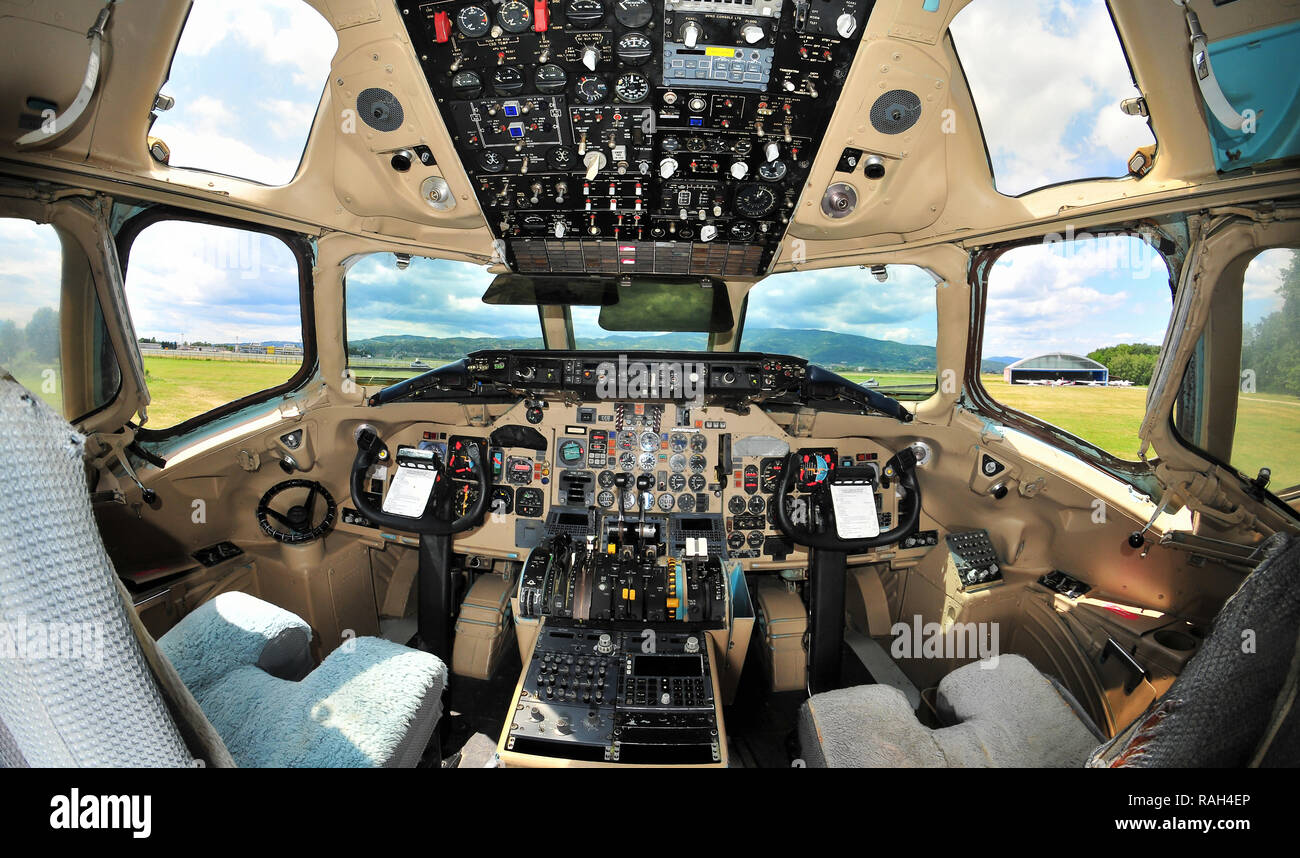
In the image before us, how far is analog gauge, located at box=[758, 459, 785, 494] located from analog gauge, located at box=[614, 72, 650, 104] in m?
2.01

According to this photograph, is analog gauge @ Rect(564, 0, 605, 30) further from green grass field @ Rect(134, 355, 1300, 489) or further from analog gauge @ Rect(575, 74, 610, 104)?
green grass field @ Rect(134, 355, 1300, 489)

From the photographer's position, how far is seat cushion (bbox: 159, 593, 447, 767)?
3.44ft

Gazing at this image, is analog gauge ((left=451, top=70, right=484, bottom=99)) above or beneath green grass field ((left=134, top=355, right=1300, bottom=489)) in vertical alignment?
above

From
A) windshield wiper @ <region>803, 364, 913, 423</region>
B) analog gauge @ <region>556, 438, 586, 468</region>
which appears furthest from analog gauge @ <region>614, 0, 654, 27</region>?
analog gauge @ <region>556, 438, 586, 468</region>

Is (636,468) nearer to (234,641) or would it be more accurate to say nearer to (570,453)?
(570,453)

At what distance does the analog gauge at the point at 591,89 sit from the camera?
2.01m

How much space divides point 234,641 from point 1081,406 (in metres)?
4.16

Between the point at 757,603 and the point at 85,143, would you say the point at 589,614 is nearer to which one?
the point at 757,603

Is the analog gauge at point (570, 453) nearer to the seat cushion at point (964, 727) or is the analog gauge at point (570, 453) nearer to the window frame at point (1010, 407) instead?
the seat cushion at point (964, 727)

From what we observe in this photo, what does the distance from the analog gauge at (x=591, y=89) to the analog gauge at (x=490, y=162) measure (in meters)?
0.53

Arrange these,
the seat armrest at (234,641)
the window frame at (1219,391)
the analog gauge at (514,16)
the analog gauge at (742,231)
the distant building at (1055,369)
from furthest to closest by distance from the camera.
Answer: the distant building at (1055,369), the analog gauge at (742,231), the window frame at (1219,391), the analog gauge at (514,16), the seat armrest at (234,641)

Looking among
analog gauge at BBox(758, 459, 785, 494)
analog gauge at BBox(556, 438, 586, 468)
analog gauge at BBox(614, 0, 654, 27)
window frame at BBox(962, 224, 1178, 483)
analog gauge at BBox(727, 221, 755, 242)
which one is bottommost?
analog gauge at BBox(758, 459, 785, 494)

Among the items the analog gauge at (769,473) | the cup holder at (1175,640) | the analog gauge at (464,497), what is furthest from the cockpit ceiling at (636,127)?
the cup holder at (1175,640)

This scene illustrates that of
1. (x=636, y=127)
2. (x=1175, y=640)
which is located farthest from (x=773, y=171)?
(x=1175, y=640)
